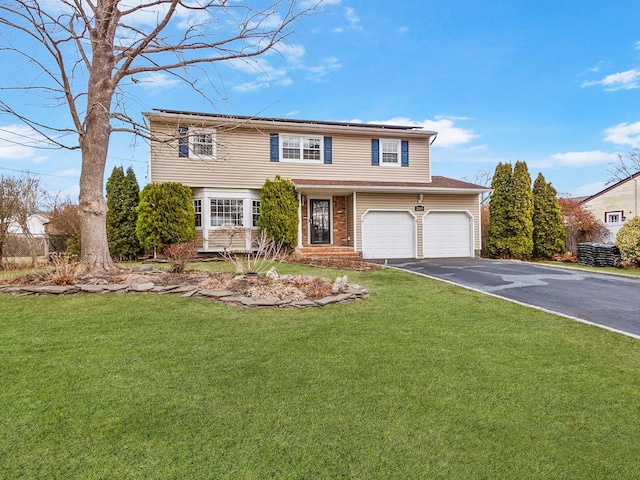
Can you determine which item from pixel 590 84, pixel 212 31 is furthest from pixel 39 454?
pixel 590 84

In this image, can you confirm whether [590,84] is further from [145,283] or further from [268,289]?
[145,283]

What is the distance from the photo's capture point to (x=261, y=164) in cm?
1496

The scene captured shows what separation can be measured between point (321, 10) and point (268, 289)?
609 cm

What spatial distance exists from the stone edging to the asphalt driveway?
10.8ft

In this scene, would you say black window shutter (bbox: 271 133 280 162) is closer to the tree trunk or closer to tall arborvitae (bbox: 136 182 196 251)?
tall arborvitae (bbox: 136 182 196 251)

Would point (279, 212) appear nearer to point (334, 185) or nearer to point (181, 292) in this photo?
point (334, 185)

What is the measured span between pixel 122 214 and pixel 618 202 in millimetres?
28916

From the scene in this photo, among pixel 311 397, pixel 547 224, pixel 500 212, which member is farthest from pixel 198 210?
pixel 547 224

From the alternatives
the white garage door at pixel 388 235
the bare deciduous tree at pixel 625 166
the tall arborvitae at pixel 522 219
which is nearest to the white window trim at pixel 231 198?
the white garage door at pixel 388 235

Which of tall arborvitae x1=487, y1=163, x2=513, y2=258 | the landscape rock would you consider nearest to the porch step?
the landscape rock

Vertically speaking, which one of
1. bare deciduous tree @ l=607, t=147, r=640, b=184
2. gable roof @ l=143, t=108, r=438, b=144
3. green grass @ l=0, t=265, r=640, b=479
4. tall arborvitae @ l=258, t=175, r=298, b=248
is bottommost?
green grass @ l=0, t=265, r=640, b=479

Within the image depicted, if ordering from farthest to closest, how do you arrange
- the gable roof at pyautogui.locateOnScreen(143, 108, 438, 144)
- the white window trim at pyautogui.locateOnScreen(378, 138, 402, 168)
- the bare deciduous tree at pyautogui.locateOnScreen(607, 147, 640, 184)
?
the bare deciduous tree at pyautogui.locateOnScreen(607, 147, 640, 184)
the white window trim at pyautogui.locateOnScreen(378, 138, 402, 168)
the gable roof at pyautogui.locateOnScreen(143, 108, 438, 144)

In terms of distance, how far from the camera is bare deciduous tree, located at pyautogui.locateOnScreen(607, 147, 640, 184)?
2956 cm

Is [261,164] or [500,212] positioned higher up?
[261,164]
